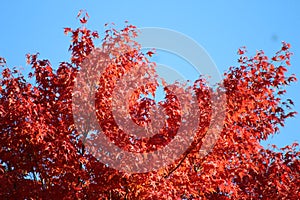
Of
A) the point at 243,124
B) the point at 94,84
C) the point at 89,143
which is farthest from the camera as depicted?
the point at 243,124

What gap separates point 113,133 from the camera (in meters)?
9.79

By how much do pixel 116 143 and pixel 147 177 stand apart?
1.01 metres

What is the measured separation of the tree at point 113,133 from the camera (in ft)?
30.5

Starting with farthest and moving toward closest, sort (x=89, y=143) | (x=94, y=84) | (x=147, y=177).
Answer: (x=94, y=84)
(x=89, y=143)
(x=147, y=177)

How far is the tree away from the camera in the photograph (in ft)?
30.5

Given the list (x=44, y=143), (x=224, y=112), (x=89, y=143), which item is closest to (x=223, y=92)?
(x=224, y=112)

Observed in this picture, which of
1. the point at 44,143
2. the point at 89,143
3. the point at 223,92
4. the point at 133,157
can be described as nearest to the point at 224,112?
the point at 223,92

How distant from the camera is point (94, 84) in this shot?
34.2 ft

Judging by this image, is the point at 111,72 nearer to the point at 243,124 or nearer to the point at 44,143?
the point at 44,143

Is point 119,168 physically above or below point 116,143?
below

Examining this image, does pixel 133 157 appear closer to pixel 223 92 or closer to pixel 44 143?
pixel 44 143

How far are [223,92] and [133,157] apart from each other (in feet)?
9.13

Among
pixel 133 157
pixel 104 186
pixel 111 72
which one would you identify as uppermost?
pixel 111 72

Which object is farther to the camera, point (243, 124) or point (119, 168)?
point (243, 124)
